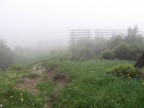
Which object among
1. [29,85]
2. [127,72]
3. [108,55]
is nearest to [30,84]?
[29,85]

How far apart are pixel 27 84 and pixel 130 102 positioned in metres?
7.17

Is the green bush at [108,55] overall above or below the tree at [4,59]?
above

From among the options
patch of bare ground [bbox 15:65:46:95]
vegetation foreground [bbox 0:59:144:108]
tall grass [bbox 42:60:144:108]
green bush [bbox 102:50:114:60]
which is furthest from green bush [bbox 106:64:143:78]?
green bush [bbox 102:50:114:60]

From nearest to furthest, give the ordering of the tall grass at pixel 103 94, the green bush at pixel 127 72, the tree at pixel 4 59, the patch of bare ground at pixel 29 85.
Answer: the tall grass at pixel 103 94
the green bush at pixel 127 72
the patch of bare ground at pixel 29 85
the tree at pixel 4 59

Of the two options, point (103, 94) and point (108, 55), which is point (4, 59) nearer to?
point (108, 55)

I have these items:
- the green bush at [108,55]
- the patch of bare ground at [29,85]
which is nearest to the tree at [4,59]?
the green bush at [108,55]

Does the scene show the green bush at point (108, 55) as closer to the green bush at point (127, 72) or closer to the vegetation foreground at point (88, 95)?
the green bush at point (127, 72)

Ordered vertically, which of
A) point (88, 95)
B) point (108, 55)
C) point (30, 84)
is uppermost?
point (88, 95)

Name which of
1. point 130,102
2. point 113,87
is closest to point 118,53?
point 113,87

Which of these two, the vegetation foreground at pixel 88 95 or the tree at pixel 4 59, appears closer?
the vegetation foreground at pixel 88 95

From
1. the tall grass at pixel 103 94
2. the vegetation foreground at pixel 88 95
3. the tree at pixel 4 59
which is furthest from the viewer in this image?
the tree at pixel 4 59

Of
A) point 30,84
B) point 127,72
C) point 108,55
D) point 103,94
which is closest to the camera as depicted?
point 103,94

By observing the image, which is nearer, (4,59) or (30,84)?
(30,84)

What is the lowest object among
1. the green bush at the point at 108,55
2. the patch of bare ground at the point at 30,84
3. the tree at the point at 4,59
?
the tree at the point at 4,59
